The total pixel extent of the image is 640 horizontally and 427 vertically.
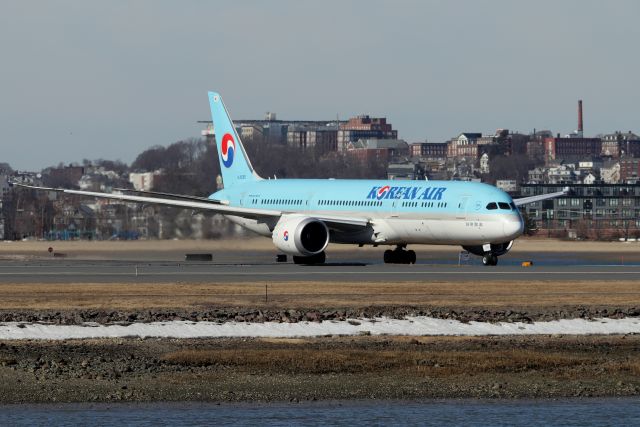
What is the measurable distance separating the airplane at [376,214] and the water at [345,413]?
3423cm

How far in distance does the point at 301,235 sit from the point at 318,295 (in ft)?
59.3

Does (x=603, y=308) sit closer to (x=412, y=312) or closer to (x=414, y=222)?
(x=412, y=312)

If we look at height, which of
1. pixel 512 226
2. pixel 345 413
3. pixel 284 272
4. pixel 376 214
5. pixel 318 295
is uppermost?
pixel 376 214

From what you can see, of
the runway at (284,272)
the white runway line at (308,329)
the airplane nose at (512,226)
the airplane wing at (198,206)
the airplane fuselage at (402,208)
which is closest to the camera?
the white runway line at (308,329)

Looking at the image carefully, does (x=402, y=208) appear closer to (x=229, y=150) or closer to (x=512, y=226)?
(x=512, y=226)

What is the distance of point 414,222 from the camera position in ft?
202

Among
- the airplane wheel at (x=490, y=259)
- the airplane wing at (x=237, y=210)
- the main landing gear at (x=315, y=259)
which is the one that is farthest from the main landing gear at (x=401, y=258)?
the airplane wheel at (x=490, y=259)

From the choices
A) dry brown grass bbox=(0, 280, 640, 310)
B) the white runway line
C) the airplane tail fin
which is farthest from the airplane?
the white runway line

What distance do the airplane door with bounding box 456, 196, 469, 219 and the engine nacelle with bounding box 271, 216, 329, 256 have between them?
20.2ft

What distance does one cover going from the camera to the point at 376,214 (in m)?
63.6

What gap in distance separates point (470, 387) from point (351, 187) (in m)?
40.8

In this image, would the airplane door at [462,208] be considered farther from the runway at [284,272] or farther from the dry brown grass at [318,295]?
the dry brown grass at [318,295]

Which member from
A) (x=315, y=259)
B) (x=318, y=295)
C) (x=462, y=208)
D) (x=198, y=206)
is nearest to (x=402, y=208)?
(x=462, y=208)

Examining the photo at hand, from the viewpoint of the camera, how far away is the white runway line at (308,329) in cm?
3222
